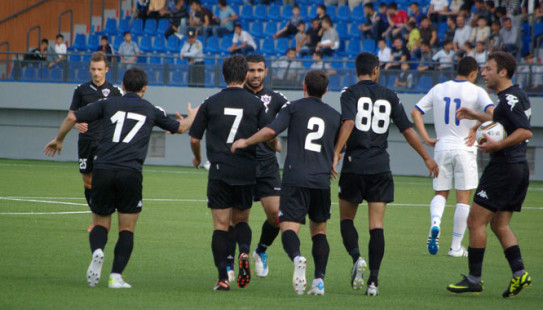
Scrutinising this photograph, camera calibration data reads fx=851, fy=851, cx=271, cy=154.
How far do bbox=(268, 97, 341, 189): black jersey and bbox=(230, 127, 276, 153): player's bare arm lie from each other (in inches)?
4.5

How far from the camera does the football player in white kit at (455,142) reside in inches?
419

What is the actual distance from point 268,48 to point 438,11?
5723 millimetres

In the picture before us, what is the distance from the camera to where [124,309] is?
6777 mm

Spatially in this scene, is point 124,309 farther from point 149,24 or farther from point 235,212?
point 149,24

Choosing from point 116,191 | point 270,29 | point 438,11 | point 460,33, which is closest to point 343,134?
point 116,191

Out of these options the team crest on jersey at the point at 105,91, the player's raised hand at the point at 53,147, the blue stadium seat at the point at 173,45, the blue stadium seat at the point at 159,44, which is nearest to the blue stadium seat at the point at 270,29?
the blue stadium seat at the point at 173,45

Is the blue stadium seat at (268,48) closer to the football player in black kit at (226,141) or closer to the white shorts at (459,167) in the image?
the white shorts at (459,167)

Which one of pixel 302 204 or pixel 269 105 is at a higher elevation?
pixel 269 105

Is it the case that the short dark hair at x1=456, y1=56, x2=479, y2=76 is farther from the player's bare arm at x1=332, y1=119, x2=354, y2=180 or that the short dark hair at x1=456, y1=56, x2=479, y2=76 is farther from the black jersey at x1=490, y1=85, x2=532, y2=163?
the player's bare arm at x1=332, y1=119, x2=354, y2=180

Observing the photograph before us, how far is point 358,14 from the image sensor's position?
2930cm

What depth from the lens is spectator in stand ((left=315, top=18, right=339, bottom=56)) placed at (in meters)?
26.8

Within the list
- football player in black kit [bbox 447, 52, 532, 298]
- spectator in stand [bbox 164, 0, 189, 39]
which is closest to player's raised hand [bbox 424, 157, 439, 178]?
football player in black kit [bbox 447, 52, 532, 298]

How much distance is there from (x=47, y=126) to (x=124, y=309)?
904 inches

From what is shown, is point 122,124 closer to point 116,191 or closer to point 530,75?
point 116,191
